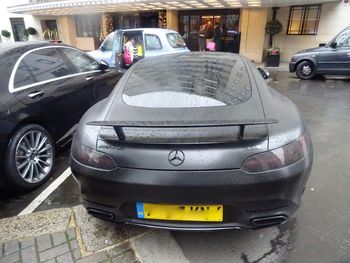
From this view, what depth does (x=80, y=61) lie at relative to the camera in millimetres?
4516

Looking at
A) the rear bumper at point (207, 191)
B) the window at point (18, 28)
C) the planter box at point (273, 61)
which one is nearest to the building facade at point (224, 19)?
the planter box at point (273, 61)

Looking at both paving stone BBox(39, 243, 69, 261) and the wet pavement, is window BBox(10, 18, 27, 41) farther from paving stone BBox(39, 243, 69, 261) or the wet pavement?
the wet pavement

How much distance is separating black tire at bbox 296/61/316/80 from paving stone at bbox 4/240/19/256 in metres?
9.91

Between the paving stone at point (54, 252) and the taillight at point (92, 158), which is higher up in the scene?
the taillight at point (92, 158)

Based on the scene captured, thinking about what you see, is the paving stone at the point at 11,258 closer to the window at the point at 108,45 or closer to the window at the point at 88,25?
the window at the point at 108,45

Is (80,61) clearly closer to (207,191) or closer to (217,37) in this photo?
(207,191)

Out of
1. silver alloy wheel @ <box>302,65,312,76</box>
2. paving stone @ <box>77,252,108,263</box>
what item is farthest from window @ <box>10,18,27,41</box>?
paving stone @ <box>77,252,108,263</box>

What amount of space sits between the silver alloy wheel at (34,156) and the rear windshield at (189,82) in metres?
1.41

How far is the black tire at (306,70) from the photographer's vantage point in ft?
32.2

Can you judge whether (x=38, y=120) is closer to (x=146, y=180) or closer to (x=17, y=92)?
(x=17, y=92)

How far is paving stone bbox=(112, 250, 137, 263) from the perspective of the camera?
7.20 ft

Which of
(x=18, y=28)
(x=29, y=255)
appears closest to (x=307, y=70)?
(x=29, y=255)

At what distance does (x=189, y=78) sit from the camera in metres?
2.70

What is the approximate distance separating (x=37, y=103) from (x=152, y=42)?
5.90 metres
